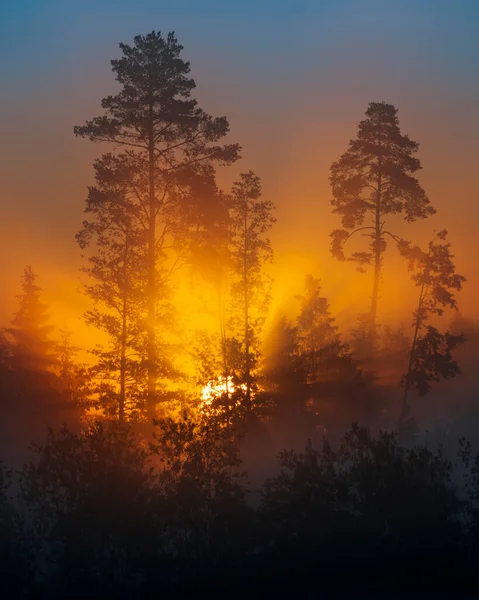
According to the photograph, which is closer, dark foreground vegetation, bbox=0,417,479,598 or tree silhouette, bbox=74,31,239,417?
dark foreground vegetation, bbox=0,417,479,598

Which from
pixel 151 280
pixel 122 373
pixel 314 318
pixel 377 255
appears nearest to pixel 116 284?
pixel 151 280

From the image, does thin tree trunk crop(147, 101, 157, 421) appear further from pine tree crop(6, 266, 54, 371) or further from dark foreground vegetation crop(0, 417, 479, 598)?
pine tree crop(6, 266, 54, 371)

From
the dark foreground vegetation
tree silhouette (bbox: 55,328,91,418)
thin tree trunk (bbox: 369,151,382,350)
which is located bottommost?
the dark foreground vegetation

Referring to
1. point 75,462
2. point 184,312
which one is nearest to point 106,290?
point 184,312

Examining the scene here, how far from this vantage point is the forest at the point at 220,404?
1312 cm

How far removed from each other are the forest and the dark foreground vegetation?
0.04 metres

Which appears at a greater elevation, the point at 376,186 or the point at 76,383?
the point at 376,186

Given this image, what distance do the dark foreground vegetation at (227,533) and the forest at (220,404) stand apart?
4 centimetres

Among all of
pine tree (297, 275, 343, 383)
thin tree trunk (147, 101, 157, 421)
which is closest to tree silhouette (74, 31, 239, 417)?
thin tree trunk (147, 101, 157, 421)

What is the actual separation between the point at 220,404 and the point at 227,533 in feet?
26.5

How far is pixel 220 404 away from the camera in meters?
21.2

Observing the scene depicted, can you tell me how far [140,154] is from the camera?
2614 centimetres

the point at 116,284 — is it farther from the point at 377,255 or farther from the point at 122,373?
the point at 377,255

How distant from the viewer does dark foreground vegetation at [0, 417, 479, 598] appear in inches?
500
